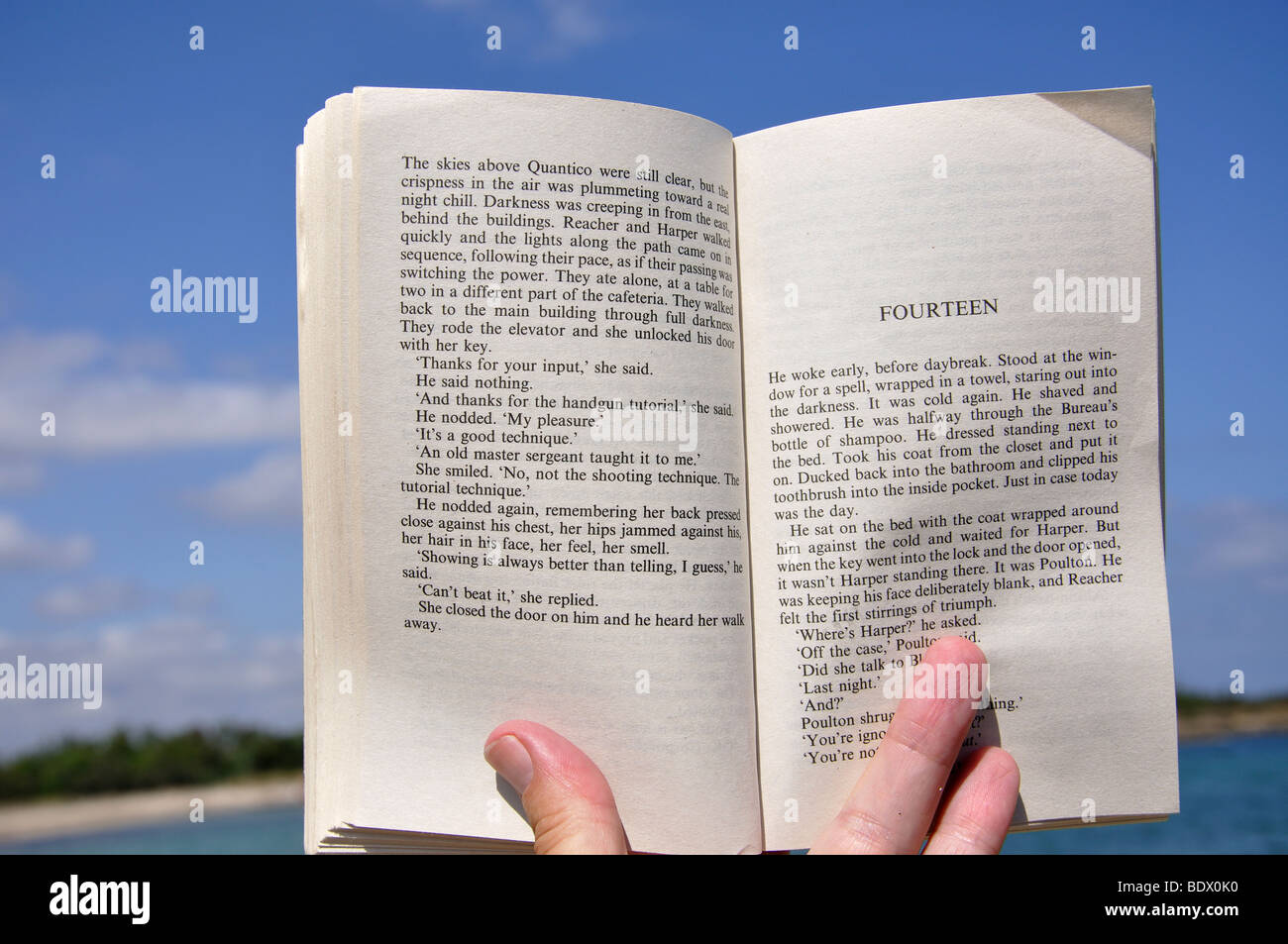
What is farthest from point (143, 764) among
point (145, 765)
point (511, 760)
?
point (511, 760)

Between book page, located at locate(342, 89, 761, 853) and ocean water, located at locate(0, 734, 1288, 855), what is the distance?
78.7 ft

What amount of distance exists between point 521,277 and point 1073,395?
1340 mm

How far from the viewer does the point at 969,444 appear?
2043 millimetres

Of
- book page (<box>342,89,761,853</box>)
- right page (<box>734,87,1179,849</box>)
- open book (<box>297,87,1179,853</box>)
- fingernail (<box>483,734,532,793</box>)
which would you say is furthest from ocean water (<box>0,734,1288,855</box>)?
fingernail (<box>483,734,532,793</box>)

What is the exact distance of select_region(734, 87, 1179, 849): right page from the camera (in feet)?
6.64

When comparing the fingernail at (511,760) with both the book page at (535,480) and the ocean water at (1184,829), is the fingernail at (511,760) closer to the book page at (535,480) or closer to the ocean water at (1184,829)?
the book page at (535,480)

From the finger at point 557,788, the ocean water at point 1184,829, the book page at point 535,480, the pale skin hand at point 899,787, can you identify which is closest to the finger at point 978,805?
the pale skin hand at point 899,787

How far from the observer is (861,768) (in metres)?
2.01

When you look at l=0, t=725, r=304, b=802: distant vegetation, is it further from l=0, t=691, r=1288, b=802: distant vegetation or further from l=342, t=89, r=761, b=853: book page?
l=342, t=89, r=761, b=853: book page

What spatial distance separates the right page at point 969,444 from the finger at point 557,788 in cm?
42

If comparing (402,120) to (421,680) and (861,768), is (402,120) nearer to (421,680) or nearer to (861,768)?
(421,680)

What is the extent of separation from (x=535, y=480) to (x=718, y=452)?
434mm
